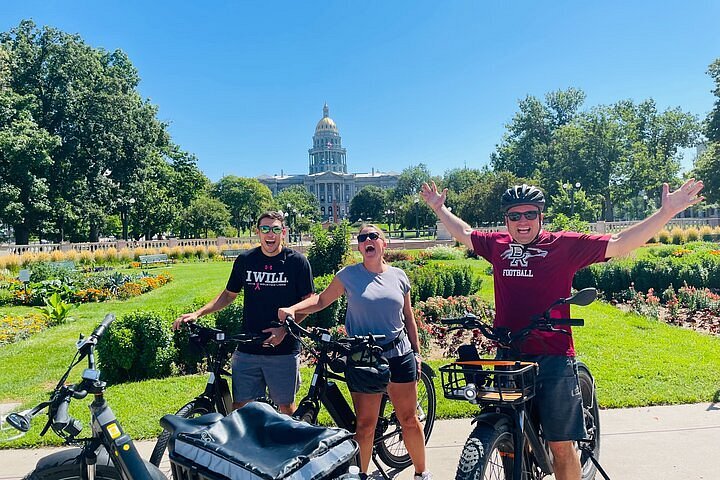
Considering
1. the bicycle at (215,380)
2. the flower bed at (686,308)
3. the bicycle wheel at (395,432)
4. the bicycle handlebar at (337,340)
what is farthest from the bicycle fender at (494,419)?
the flower bed at (686,308)

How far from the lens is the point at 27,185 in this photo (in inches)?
1273

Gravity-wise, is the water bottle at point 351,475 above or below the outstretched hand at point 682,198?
below

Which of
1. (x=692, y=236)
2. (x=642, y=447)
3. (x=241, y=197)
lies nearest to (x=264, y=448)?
(x=642, y=447)

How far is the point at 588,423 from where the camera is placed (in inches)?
145

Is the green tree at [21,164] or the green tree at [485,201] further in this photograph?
the green tree at [485,201]

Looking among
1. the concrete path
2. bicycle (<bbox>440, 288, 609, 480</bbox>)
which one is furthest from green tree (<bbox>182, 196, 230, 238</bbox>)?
bicycle (<bbox>440, 288, 609, 480</bbox>)

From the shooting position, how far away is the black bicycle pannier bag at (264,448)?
189 centimetres

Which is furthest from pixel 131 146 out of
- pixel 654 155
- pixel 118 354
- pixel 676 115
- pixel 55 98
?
pixel 676 115

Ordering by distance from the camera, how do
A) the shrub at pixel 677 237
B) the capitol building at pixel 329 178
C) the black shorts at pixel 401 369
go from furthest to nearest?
the capitol building at pixel 329 178
the shrub at pixel 677 237
the black shorts at pixel 401 369

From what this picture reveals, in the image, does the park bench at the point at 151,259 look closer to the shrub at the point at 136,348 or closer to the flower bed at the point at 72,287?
the flower bed at the point at 72,287

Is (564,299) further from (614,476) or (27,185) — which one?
(27,185)

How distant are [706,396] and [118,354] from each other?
6.84 meters

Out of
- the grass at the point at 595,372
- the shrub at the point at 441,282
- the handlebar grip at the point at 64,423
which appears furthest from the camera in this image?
the shrub at the point at 441,282

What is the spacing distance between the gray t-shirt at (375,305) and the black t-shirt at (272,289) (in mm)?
467
